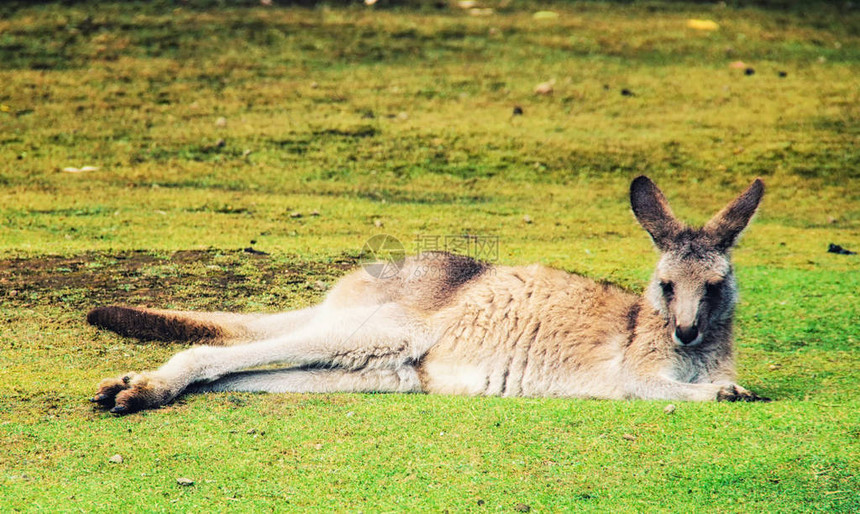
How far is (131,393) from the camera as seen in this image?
411 cm

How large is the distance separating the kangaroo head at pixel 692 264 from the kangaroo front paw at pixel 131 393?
102 inches

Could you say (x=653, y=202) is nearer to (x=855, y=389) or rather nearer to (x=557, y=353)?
(x=557, y=353)

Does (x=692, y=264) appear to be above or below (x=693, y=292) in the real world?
above

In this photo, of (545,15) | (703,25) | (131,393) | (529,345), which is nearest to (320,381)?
(131,393)

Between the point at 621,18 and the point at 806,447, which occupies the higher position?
the point at 621,18

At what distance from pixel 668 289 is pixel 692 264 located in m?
0.19

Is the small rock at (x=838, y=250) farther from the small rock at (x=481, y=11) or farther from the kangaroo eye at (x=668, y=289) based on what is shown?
the small rock at (x=481, y=11)

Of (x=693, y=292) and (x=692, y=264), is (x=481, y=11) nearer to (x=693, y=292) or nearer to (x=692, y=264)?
(x=692, y=264)

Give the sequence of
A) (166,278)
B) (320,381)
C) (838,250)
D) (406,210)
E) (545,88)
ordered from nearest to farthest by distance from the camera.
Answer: (320,381) → (166,278) → (838,250) → (406,210) → (545,88)

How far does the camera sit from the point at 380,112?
34.8 ft

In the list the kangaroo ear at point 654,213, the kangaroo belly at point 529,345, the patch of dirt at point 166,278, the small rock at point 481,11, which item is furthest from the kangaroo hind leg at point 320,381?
the small rock at point 481,11

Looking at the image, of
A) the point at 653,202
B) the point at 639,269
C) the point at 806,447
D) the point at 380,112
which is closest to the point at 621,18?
the point at 380,112

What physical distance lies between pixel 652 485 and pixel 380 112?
25.5 ft

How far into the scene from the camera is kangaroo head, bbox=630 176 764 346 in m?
4.57
